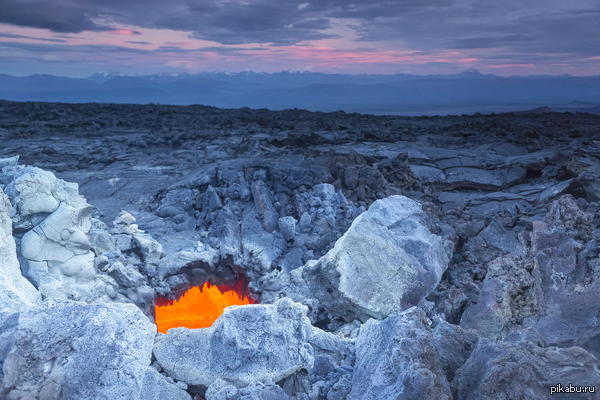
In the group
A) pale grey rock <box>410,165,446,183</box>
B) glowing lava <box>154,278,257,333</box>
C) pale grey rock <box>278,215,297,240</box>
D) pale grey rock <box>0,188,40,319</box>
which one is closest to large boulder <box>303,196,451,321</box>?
pale grey rock <box>278,215,297,240</box>

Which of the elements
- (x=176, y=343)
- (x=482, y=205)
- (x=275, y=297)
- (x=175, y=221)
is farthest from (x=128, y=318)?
(x=482, y=205)

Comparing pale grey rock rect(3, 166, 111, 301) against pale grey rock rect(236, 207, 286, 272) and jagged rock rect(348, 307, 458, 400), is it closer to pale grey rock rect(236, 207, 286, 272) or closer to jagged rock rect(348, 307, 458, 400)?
pale grey rock rect(236, 207, 286, 272)

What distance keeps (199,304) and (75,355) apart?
4.09 m

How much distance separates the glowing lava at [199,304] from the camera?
6699 millimetres

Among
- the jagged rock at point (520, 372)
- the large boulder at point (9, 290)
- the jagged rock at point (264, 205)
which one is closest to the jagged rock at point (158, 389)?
the large boulder at point (9, 290)

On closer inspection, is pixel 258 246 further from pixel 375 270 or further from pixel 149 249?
pixel 375 270

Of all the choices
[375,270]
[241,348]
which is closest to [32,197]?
[241,348]

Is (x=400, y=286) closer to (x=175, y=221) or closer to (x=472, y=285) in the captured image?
(x=472, y=285)

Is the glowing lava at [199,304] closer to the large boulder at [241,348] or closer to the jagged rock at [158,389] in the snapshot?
the large boulder at [241,348]

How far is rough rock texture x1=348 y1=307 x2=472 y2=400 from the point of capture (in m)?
2.56

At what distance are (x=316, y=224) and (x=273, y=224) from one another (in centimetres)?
81

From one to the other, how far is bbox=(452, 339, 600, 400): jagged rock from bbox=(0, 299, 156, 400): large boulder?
2225 mm

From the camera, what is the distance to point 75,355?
306cm

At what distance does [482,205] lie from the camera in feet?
30.5
